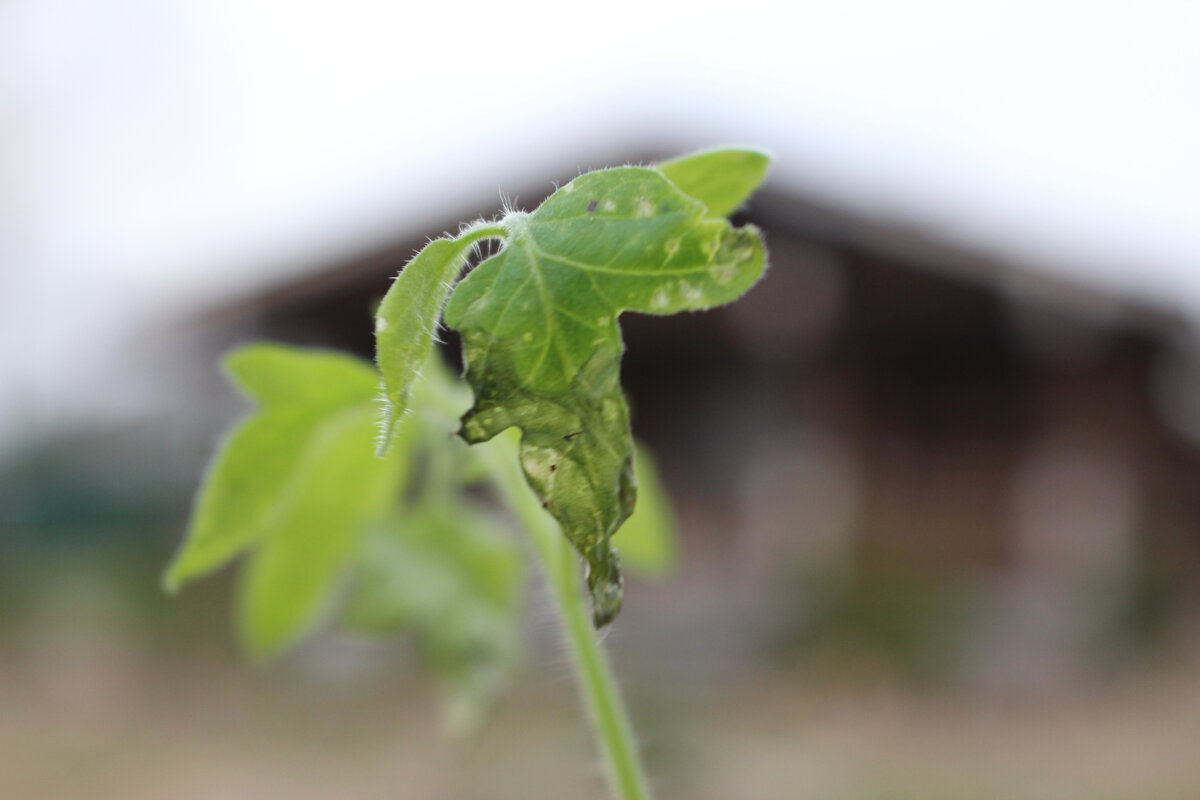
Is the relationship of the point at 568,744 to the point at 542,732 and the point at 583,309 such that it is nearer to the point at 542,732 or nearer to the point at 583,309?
the point at 542,732

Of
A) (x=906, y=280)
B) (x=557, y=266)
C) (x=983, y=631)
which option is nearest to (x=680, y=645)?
(x=983, y=631)

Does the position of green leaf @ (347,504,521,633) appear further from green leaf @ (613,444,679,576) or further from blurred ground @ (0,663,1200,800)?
blurred ground @ (0,663,1200,800)

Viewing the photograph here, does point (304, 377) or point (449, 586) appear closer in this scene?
point (304, 377)

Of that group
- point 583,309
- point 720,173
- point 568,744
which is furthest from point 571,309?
point 568,744

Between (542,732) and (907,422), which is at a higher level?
(542,732)

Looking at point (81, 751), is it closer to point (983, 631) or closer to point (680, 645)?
point (680, 645)

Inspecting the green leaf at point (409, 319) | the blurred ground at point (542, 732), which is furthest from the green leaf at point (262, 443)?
the blurred ground at point (542, 732)
